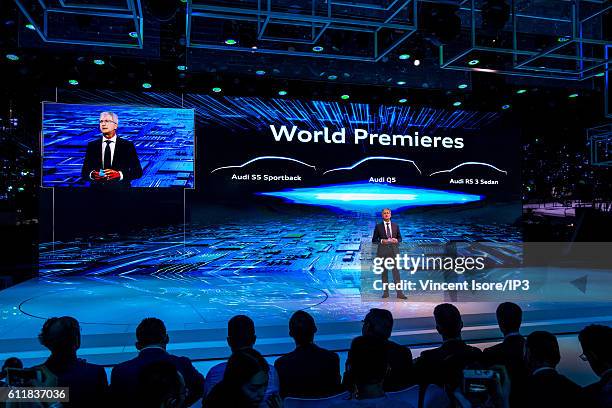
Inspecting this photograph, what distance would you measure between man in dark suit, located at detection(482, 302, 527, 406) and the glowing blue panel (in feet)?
23.7

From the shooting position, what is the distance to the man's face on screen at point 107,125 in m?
8.86

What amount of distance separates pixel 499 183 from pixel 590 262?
3.17 m

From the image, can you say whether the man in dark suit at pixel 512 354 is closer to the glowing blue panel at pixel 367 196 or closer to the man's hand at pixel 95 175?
the glowing blue panel at pixel 367 196

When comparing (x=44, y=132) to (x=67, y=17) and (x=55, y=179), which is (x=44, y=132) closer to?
(x=55, y=179)

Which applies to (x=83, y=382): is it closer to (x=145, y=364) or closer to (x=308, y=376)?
(x=145, y=364)

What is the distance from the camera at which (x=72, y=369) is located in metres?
1.93

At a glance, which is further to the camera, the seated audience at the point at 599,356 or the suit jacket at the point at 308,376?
the suit jacket at the point at 308,376

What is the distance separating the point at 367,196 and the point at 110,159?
4901 mm

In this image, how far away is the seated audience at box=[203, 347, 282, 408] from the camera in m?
1.45

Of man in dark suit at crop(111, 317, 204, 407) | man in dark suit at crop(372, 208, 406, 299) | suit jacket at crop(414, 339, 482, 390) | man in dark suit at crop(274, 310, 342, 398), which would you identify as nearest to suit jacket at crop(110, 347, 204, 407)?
man in dark suit at crop(111, 317, 204, 407)

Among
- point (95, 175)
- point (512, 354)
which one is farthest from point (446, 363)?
point (95, 175)

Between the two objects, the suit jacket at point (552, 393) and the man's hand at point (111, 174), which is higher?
the man's hand at point (111, 174)

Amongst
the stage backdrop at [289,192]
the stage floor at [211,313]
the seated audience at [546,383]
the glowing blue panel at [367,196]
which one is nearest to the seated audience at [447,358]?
the seated audience at [546,383]

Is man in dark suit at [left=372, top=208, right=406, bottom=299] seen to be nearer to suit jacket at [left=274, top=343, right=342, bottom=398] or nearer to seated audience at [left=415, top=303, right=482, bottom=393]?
seated audience at [left=415, top=303, right=482, bottom=393]
